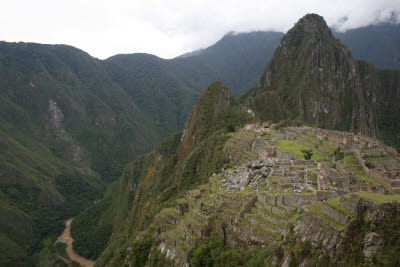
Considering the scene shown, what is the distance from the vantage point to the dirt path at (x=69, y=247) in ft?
311

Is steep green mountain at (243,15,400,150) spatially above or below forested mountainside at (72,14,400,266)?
above

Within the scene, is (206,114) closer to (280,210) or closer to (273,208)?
(273,208)

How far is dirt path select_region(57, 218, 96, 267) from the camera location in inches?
3737

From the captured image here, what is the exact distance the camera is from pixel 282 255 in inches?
515

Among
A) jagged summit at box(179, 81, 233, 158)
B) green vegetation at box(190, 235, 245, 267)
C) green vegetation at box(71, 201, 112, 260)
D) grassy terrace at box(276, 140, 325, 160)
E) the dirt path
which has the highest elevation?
jagged summit at box(179, 81, 233, 158)

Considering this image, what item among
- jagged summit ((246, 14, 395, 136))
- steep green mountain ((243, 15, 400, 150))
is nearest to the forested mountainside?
jagged summit ((246, 14, 395, 136))

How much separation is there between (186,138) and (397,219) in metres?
103

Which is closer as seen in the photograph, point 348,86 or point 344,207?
point 344,207

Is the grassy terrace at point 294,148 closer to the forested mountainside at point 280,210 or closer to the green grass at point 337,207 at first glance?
the forested mountainside at point 280,210

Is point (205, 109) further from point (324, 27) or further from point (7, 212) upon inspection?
point (324, 27)

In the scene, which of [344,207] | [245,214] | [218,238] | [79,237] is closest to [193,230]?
[218,238]

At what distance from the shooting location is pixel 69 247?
107875mm

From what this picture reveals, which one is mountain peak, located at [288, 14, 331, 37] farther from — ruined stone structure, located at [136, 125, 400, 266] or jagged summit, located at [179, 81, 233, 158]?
ruined stone structure, located at [136, 125, 400, 266]

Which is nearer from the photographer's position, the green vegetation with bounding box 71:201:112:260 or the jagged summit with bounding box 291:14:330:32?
the green vegetation with bounding box 71:201:112:260
